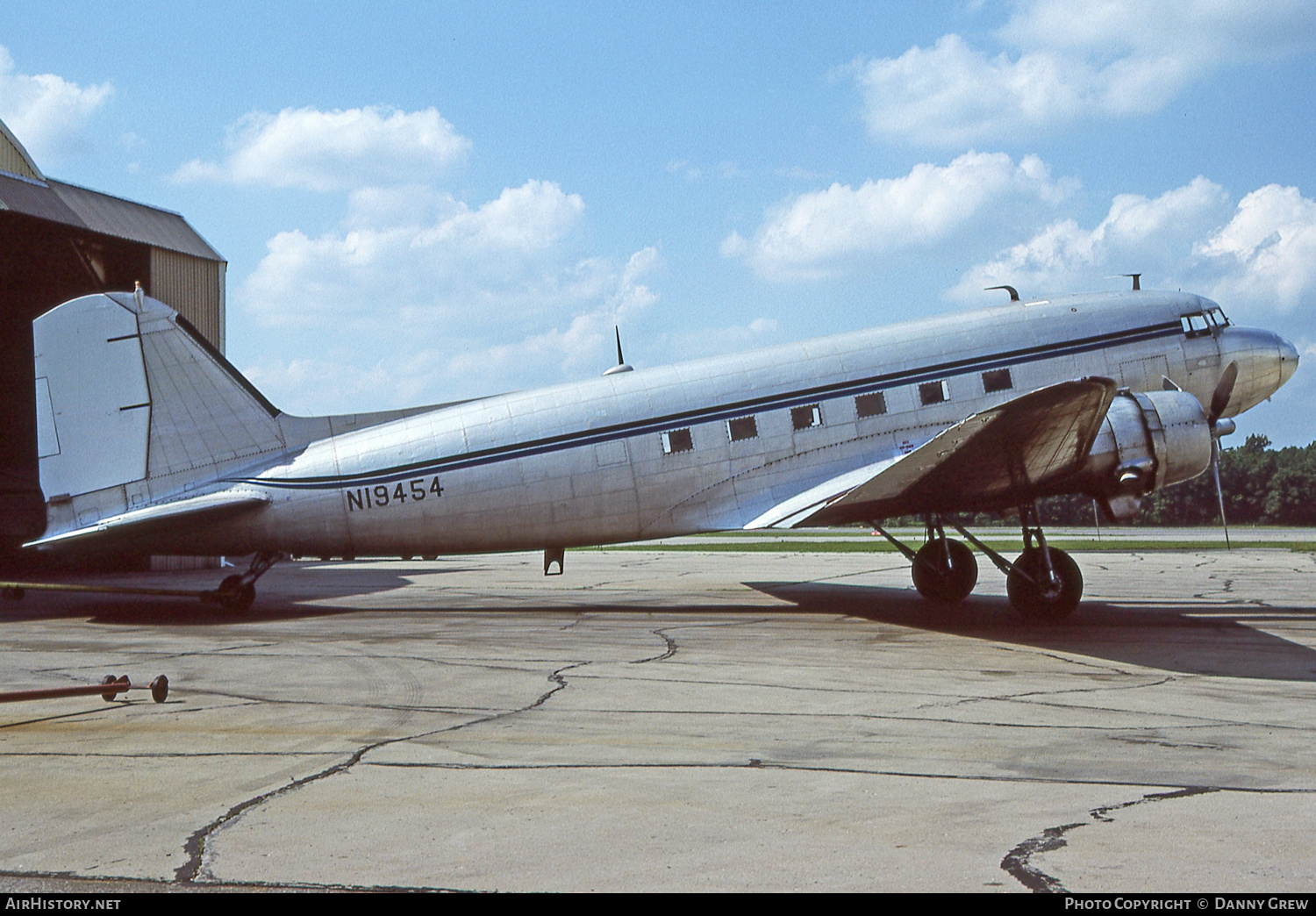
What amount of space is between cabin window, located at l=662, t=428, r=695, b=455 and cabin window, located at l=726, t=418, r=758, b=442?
25.2 inches

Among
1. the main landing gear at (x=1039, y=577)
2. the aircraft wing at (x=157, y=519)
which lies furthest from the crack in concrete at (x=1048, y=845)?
the aircraft wing at (x=157, y=519)

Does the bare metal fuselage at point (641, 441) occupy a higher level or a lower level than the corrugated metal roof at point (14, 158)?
lower

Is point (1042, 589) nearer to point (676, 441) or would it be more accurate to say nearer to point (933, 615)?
point (933, 615)

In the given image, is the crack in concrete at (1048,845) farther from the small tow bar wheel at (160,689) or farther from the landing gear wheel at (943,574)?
the landing gear wheel at (943,574)

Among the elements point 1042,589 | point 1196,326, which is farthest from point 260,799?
point 1196,326

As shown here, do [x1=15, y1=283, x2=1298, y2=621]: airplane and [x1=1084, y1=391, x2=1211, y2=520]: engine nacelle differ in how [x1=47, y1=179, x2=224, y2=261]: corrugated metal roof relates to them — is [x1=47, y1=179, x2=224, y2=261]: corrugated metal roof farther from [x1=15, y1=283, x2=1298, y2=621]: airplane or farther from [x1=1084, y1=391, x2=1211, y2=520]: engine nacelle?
[x1=1084, y1=391, x2=1211, y2=520]: engine nacelle

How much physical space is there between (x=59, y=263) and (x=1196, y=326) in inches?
1168

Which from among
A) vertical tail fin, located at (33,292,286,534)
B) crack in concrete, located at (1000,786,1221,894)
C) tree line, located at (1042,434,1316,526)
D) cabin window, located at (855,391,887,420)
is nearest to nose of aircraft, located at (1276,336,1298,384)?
cabin window, located at (855,391,887,420)

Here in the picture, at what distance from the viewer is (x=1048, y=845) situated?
491cm

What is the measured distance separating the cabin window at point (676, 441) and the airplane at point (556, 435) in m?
0.02

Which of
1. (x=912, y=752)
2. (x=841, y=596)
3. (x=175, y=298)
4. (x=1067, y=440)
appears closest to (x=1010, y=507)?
(x=1067, y=440)

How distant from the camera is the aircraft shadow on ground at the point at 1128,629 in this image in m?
11.0
